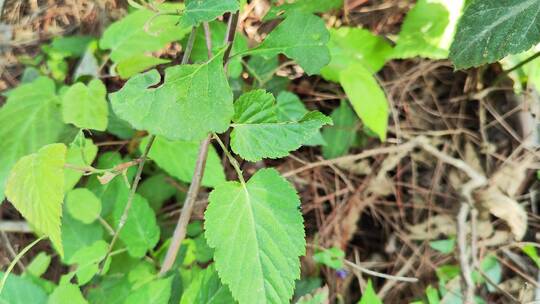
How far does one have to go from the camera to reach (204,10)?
3.24ft

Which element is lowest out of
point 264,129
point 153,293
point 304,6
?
point 153,293

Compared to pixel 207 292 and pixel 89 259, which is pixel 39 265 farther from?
pixel 207 292

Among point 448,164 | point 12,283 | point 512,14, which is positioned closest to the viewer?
point 512,14

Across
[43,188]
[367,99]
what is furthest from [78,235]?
[367,99]

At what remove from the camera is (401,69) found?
5.47 feet

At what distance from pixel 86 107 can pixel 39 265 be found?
52 cm

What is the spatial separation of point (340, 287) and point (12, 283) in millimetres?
938

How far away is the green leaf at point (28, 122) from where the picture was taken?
142 cm

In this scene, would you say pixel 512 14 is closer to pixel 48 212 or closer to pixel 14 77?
pixel 48 212

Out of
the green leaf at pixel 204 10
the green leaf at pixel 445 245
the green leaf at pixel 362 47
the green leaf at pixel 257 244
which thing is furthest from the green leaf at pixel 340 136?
the green leaf at pixel 204 10

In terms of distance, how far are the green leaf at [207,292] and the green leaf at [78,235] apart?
39 cm

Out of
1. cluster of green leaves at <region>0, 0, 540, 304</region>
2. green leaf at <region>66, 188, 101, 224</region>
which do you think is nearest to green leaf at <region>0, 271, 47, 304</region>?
cluster of green leaves at <region>0, 0, 540, 304</region>

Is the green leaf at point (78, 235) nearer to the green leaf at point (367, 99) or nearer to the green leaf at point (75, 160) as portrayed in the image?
the green leaf at point (75, 160)

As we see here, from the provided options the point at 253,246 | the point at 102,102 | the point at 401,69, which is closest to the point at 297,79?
the point at 401,69
